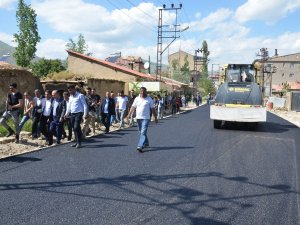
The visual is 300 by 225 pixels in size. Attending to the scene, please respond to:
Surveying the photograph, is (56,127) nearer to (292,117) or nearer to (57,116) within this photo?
(57,116)

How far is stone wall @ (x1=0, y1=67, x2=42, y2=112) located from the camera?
20562 mm

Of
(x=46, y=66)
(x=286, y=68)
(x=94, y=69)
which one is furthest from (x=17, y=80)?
(x=286, y=68)

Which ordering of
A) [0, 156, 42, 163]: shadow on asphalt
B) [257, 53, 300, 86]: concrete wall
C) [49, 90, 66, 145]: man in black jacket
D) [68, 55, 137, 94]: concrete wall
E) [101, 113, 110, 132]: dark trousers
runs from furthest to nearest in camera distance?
[257, 53, 300, 86]: concrete wall → [68, 55, 137, 94]: concrete wall → [101, 113, 110, 132]: dark trousers → [49, 90, 66, 145]: man in black jacket → [0, 156, 42, 163]: shadow on asphalt

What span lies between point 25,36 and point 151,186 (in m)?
52.6

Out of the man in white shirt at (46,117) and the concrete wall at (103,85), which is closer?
the man in white shirt at (46,117)

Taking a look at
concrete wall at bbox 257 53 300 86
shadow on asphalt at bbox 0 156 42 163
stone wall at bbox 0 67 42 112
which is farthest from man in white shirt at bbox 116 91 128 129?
concrete wall at bbox 257 53 300 86

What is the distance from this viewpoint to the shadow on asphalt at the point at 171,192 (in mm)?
5445

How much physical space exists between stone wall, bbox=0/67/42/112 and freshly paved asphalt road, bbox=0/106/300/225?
1168cm

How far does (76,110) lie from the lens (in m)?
10.4

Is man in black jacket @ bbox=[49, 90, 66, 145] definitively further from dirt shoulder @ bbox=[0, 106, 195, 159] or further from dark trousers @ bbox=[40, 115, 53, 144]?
dirt shoulder @ bbox=[0, 106, 195, 159]

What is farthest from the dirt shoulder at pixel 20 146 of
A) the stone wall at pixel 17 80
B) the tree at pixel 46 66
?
the tree at pixel 46 66

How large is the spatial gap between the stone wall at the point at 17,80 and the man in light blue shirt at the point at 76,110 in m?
11.1

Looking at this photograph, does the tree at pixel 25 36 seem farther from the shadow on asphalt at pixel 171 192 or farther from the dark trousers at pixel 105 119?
the shadow on asphalt at pixel 171 192

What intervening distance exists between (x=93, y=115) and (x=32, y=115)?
238cm
